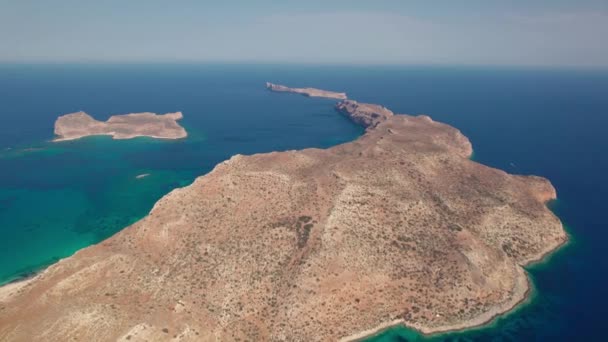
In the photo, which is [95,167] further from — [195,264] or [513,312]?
[513,312]

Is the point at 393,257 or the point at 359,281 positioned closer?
the point at 359,281

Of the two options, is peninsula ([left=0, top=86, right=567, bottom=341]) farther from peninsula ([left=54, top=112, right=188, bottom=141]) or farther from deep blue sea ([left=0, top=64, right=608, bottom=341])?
peninsula ([left=54, top=112, right=188, bottom=141])

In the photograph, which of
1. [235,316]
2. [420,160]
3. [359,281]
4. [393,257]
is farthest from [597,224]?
[235,316]

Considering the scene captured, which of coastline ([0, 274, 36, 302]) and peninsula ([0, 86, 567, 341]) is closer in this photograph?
peninsula ([0, 86, 567, 341])

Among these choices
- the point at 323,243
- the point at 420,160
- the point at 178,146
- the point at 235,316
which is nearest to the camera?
the point at 235,316

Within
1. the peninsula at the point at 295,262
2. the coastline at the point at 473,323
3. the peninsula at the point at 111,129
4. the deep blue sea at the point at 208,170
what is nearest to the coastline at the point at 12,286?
the peninsula at the point at 295,262

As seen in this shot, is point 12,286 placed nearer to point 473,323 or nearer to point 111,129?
point 473,323

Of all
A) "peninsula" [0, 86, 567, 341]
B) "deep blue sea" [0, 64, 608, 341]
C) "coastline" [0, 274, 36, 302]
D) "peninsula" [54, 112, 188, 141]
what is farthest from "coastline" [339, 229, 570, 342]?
"peninsula" [54, 112, 188, 141]

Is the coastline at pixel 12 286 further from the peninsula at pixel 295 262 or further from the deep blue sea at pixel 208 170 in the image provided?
the deep blue sea at pixel 208 170
